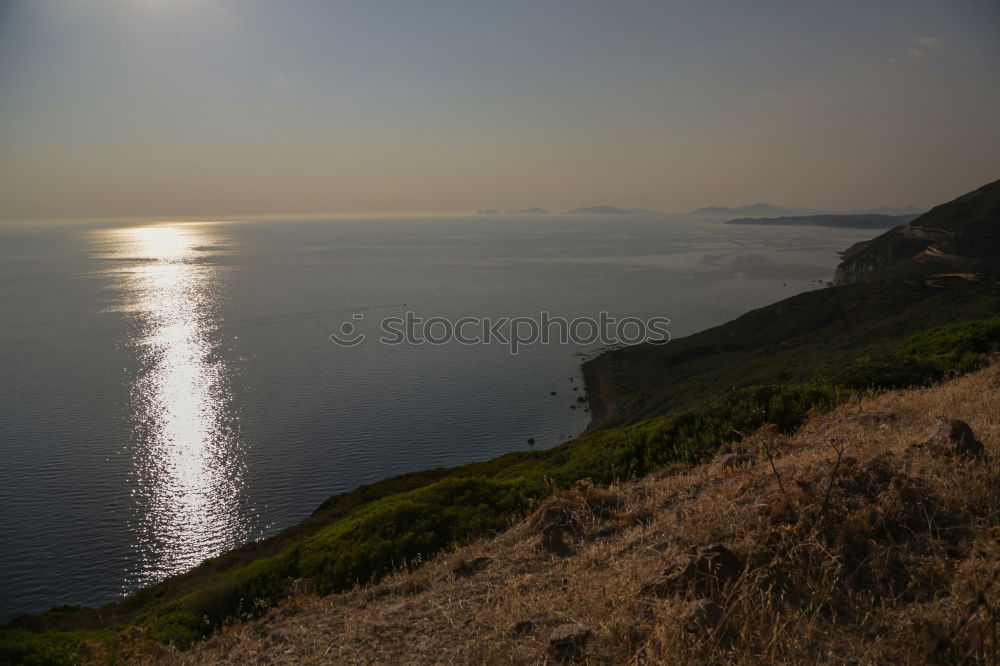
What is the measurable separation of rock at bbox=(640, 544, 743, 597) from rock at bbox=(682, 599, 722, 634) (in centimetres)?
48

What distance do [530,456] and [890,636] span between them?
103ft

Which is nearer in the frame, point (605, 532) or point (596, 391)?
point (605, 532)

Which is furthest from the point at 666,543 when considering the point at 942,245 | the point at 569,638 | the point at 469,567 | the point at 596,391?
the point at 942,245

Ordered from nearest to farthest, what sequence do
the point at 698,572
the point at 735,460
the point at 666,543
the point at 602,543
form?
the point at 698,572 → the point at 666,543 → the point at 602,543 → the point at 735,460

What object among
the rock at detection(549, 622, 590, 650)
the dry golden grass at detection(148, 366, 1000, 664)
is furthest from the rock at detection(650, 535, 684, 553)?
the rock at detection(549, 622, 590, 650)

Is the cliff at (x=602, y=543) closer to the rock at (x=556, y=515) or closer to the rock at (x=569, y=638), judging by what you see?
the rock at (x=569, y=638)

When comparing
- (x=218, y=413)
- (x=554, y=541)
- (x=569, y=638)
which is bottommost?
(x=218, y=413)

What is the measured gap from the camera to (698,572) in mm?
5977

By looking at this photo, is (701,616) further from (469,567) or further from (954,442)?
(954,442)

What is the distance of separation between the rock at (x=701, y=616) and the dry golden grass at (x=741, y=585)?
0.04 metres

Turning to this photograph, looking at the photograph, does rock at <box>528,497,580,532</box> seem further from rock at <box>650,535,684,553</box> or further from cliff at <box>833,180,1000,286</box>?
cliff at <box>833,180,1000,286</box>

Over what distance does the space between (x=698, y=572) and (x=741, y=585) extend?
0.46m

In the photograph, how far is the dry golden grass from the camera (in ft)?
16.5

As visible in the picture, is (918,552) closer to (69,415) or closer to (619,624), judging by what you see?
(619,624)
